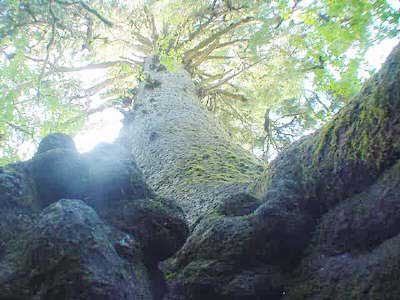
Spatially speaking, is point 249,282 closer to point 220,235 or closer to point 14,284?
point 220,235

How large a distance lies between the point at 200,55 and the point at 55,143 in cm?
589

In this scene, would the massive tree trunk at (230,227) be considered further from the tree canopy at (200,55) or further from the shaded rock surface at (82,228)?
the tree canopy at (200,55)

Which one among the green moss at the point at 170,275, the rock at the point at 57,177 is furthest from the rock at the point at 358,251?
the rock at the point at 57,177

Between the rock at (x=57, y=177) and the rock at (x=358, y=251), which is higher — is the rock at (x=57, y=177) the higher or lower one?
the higher one

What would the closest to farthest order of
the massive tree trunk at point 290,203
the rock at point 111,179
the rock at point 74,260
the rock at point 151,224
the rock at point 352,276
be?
the rock at point 352,276, the rock at point 74,260, the massive tree trunk at point 290,203, the rock at point 151,224, the rock at point 111,179

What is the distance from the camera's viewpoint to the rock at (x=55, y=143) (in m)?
2.45

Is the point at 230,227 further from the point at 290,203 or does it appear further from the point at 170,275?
the point at 170,275

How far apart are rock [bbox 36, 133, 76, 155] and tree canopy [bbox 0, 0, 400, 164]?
6.87 feet

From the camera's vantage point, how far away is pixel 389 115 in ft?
5.55

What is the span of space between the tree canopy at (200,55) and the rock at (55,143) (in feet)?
6.87

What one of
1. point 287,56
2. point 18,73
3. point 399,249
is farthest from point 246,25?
point 399,249

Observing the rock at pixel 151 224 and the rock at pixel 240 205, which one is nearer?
the rock at pixel 151 224

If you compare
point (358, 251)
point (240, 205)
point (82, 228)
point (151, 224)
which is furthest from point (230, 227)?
point (82, 228)

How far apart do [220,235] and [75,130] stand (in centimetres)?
407
